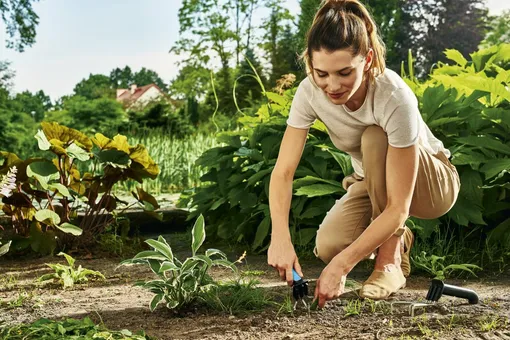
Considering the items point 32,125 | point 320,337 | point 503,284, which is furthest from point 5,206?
point 32,125

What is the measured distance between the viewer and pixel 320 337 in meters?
2.08

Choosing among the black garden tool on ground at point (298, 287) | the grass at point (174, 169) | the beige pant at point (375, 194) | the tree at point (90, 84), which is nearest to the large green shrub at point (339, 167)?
the beige pant at point (375, 194)

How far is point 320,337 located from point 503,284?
1.34 metres

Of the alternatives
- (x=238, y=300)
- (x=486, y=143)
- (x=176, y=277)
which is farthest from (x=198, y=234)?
(x=486, y=143)

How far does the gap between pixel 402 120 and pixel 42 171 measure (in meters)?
2.26

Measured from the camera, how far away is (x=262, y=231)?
3697mm

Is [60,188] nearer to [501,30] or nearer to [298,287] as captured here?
[298,287]

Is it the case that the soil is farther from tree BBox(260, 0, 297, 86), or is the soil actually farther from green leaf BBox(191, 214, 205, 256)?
tree BBox(260, 0, 297, 86)

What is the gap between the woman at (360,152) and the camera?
82.4 inches

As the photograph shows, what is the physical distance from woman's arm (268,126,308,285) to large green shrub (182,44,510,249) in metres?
0.86

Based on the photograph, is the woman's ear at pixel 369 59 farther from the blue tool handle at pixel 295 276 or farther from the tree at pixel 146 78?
the tree at pixel 146 78

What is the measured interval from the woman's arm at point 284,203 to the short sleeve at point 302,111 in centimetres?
2

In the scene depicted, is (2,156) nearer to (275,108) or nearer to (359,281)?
(275,108)

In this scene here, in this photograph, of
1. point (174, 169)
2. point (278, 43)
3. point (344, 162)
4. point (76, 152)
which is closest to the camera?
point (344, 162)
